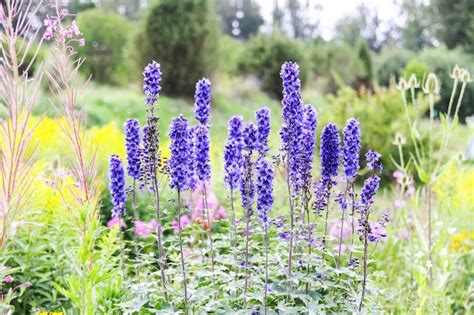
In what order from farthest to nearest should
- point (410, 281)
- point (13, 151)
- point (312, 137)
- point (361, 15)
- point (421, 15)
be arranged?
1. point (361, 15)
2. point (421, 15)
3. point (410, 281)
4. point (312, 137)
5. point (13, 151)

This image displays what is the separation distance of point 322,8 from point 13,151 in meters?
60.1

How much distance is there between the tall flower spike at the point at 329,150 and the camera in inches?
121

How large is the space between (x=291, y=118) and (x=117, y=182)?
1.13 meters

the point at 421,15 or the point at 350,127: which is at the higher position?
the point at 421,15

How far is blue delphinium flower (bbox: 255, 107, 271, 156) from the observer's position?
2.85 meters

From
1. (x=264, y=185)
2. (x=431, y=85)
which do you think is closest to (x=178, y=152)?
(x=264, y=185)

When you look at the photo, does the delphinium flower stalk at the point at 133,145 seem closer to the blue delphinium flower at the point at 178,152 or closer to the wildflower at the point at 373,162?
the blue delphinium flower at the point at 178,152

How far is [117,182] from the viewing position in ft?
11.0

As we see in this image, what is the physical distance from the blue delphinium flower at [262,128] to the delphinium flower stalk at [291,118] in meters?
0.08

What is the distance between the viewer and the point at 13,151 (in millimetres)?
2266

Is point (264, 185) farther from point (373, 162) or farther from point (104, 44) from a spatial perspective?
point (104, 44)

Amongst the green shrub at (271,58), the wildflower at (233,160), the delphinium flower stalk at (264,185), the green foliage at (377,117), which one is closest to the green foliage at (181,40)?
the green shrub at (271,58)

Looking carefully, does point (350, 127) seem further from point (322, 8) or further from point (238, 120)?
point (322, 8)

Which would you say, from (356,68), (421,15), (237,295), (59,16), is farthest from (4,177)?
(421,15)
